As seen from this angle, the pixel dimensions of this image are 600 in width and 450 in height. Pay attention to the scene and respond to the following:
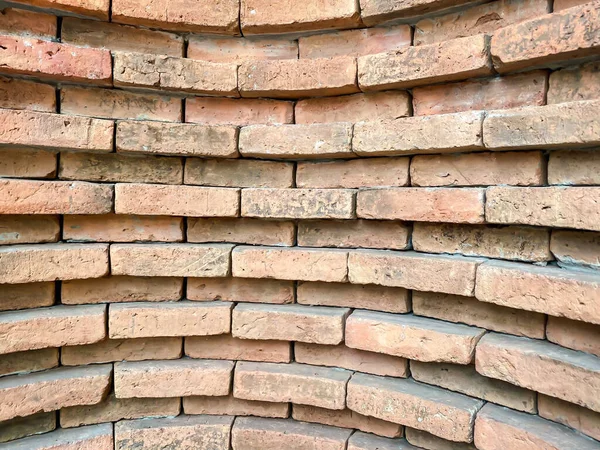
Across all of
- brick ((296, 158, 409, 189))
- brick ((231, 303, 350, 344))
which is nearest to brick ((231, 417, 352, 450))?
brick ((231, 303, 350, 344))

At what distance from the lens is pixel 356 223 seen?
4.08m

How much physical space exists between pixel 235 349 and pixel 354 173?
5.90 ft

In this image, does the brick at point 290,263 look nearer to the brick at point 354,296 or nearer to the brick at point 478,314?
the brick at point 354,296

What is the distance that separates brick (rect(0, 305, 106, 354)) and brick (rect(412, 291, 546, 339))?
8.36 ft

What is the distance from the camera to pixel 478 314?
11.8 feet

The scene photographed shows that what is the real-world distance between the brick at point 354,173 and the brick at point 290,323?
103 centimetres

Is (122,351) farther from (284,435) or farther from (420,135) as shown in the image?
(420,135)

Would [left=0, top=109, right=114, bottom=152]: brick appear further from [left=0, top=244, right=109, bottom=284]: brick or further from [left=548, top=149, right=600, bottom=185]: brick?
[left=548, top=149, right=600, bottom=185]: brick

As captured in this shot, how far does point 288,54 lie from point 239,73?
47 cm

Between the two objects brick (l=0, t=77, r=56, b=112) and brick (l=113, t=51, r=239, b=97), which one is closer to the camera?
brick (l=0, t=77, r=56, b=112)

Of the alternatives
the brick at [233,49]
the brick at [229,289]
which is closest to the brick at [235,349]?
the brick at [229,289]

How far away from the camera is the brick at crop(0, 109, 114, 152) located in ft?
12.4

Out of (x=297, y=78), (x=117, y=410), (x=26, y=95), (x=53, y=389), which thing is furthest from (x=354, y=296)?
(x=26, y=95)

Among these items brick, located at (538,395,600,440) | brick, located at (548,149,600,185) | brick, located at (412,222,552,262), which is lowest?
brick, located at (538,395,600,440)
